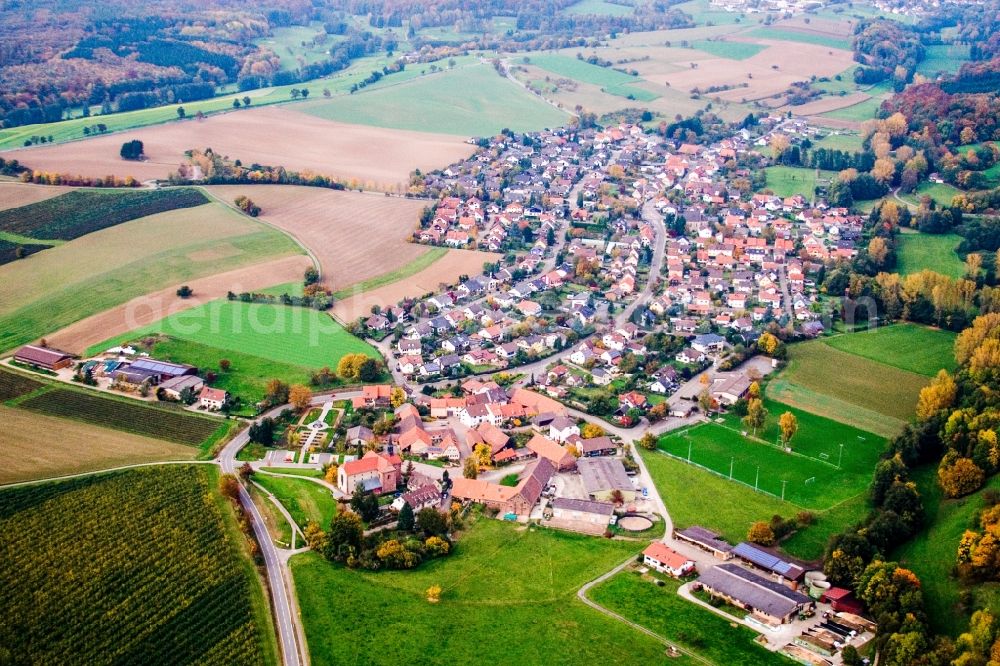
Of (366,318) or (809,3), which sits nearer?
(366,318)

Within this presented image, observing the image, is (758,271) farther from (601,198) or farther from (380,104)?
(380,104)

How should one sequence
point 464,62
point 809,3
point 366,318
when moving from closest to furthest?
point 366,318 < point 464,62 < point 809,3

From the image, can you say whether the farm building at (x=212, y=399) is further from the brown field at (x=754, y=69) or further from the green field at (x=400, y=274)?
the brown field at (x=754, y=69)

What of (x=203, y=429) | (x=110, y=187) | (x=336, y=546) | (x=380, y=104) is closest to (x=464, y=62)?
(x=380, y=104)

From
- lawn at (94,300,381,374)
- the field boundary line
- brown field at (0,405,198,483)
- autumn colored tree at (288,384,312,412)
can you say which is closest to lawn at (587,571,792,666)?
the field boundary line

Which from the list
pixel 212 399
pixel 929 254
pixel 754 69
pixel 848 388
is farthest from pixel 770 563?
pixel 754 69

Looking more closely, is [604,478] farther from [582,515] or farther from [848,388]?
[848,388]
